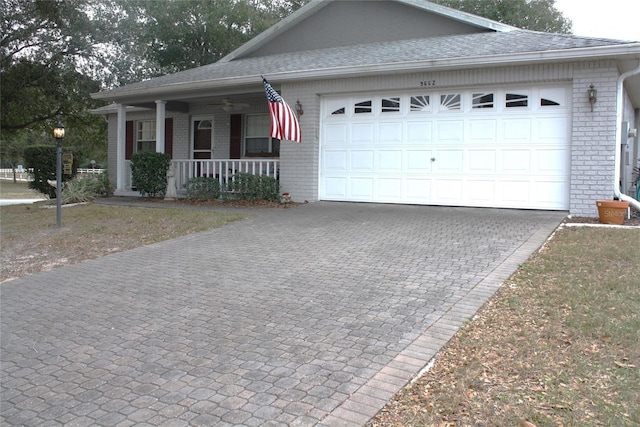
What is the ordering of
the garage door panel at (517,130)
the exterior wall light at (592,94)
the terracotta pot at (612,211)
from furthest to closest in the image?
1. the garage door panel at (517,130)
2. the exterior wall light at (592,94)
3. the terracotta pot at (612,211)

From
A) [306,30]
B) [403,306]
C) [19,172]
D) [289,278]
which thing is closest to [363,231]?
[289,278]

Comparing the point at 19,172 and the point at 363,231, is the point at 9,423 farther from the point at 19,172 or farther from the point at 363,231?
the point at 19,172

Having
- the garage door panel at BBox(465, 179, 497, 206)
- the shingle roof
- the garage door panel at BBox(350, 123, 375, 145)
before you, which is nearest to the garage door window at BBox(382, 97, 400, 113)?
the garage door panel at BBox(350, 123, 375, 145)

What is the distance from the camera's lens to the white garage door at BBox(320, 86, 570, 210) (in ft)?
34.2

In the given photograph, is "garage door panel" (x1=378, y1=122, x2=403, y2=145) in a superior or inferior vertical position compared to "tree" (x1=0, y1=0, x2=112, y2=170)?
inferior

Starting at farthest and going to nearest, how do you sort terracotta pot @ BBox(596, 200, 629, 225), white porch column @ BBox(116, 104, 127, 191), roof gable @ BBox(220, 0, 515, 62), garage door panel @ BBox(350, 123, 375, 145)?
white porch column @ BBox(116, 104, 127, 191) < roof gable @ BBox(220, 0, 515, 62) < garage door panel @ BBox(350, 123, 375, 145) < terracotta pot @ BBox(596, 200, 629, 225)

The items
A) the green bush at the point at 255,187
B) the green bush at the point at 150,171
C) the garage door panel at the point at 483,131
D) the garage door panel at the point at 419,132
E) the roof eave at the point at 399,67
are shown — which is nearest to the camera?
the roof eave at the point at 399,67

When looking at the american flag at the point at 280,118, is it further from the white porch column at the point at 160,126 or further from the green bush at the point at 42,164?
the green bush at the point at 42,164

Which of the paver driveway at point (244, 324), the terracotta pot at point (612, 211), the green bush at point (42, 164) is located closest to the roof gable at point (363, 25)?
the terracotta pot at point (612, 211)

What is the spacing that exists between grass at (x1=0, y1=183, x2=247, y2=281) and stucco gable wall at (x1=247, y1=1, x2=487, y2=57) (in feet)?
22.8

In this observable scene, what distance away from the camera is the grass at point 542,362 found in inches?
120

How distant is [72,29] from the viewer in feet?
71.5

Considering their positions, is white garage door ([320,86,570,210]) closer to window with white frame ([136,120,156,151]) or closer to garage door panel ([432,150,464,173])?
garage door panel ([432,150,464,173])

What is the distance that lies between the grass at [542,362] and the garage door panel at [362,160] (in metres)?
6.70
